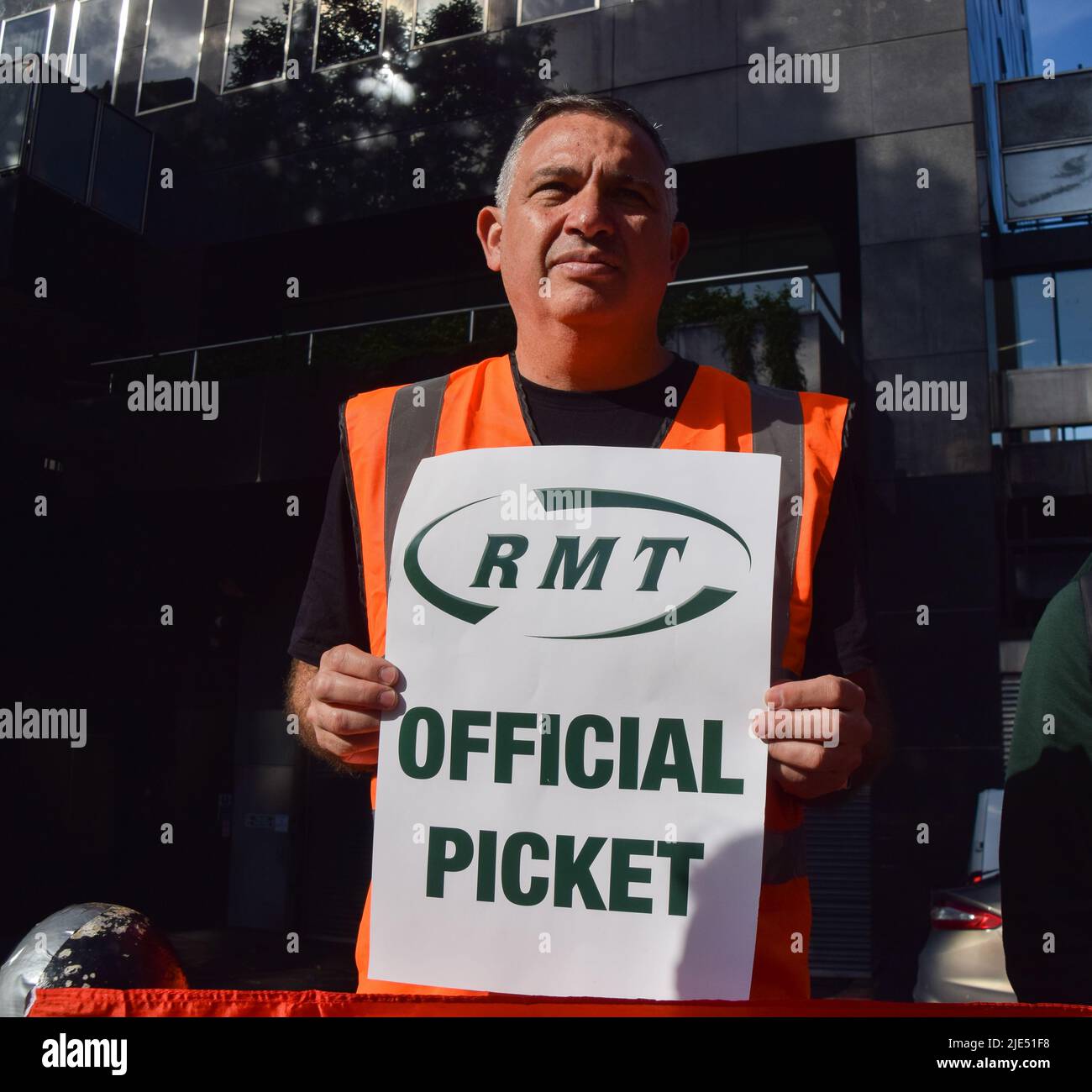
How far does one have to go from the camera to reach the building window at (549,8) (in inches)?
581

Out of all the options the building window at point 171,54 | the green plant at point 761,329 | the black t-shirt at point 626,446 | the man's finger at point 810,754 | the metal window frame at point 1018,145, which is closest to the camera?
the man's finger at point 810,754

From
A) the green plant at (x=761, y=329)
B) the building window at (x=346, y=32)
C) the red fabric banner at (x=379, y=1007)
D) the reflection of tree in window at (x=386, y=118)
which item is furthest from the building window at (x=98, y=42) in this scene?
the red fabric banner at (x=379, y=1007)

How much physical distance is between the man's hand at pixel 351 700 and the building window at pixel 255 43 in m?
16.6

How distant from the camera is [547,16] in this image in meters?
14.9

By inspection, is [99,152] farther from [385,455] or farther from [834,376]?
[385,455]

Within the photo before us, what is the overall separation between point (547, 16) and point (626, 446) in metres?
14.6

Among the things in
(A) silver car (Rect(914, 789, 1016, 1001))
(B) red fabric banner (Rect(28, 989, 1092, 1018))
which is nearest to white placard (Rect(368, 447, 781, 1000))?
(B) red fabric banner (Rect(28, 989, 1092, 1018))

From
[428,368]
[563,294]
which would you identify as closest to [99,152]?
[428,368]

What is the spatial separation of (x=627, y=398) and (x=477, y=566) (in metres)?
0.50

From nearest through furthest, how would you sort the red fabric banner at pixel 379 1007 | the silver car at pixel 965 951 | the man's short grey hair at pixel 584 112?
the red fabric banner at pixel 379 1007 < the man's short grey hair at pixel 584 112 < the silver car at pixel 965 951

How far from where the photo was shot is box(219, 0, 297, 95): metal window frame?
54.3ft

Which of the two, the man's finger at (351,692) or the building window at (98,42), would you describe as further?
the building window at (98,42)

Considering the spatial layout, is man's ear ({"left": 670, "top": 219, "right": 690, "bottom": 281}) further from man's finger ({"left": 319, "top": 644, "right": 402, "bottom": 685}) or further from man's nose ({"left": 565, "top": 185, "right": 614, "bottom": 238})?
man's finger ({"left": 319, "top": 644, "right": 402, "bottom": 685})

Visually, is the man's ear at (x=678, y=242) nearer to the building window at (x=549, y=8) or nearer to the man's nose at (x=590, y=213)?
the man's nose at (x=590, y=213)
